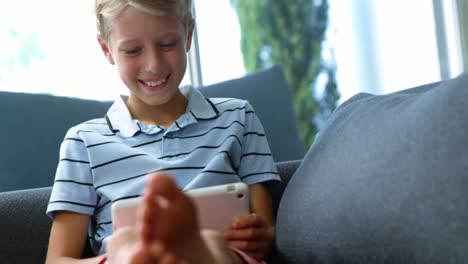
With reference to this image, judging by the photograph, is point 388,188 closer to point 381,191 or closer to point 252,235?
point 381,191

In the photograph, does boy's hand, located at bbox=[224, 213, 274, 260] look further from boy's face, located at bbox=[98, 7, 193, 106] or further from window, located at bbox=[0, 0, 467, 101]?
window, located at bbox=[0, 0, 467, 101]

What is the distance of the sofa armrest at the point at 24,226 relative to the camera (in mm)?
1296

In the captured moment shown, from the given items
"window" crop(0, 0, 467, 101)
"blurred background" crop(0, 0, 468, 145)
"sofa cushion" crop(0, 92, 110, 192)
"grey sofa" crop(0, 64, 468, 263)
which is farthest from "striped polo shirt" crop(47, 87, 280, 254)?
"blurred background" crop(0, 0, 468, 145)

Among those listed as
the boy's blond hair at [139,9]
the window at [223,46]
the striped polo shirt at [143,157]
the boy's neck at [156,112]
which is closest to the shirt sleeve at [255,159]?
the striped polo shirt at [143,157]

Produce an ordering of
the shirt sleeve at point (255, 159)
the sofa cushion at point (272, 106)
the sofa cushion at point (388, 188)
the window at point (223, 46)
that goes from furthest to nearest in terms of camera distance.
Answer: the window at point (223, 46), the sofa cushion at point (272, 106), the shirt sleeve at point (255, 159), the sofa cushion at point (388, 188)

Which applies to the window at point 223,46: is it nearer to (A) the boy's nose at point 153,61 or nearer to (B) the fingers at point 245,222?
(A) the boy's nose at point 153,61

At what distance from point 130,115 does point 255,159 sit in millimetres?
260

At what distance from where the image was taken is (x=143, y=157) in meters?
1.37

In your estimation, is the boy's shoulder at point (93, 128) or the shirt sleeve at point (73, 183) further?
the boy's shoulder at point (93, 128)

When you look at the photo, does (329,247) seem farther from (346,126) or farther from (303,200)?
(346,126)

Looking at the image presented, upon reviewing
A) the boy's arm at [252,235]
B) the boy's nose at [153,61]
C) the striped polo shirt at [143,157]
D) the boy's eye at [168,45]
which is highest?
the boy's eye at [168,45]

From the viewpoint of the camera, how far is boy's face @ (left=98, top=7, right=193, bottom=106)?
1325mm

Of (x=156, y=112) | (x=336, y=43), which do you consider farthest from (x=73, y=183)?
(x=336, y=43)

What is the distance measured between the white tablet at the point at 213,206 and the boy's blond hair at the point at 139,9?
34cm
